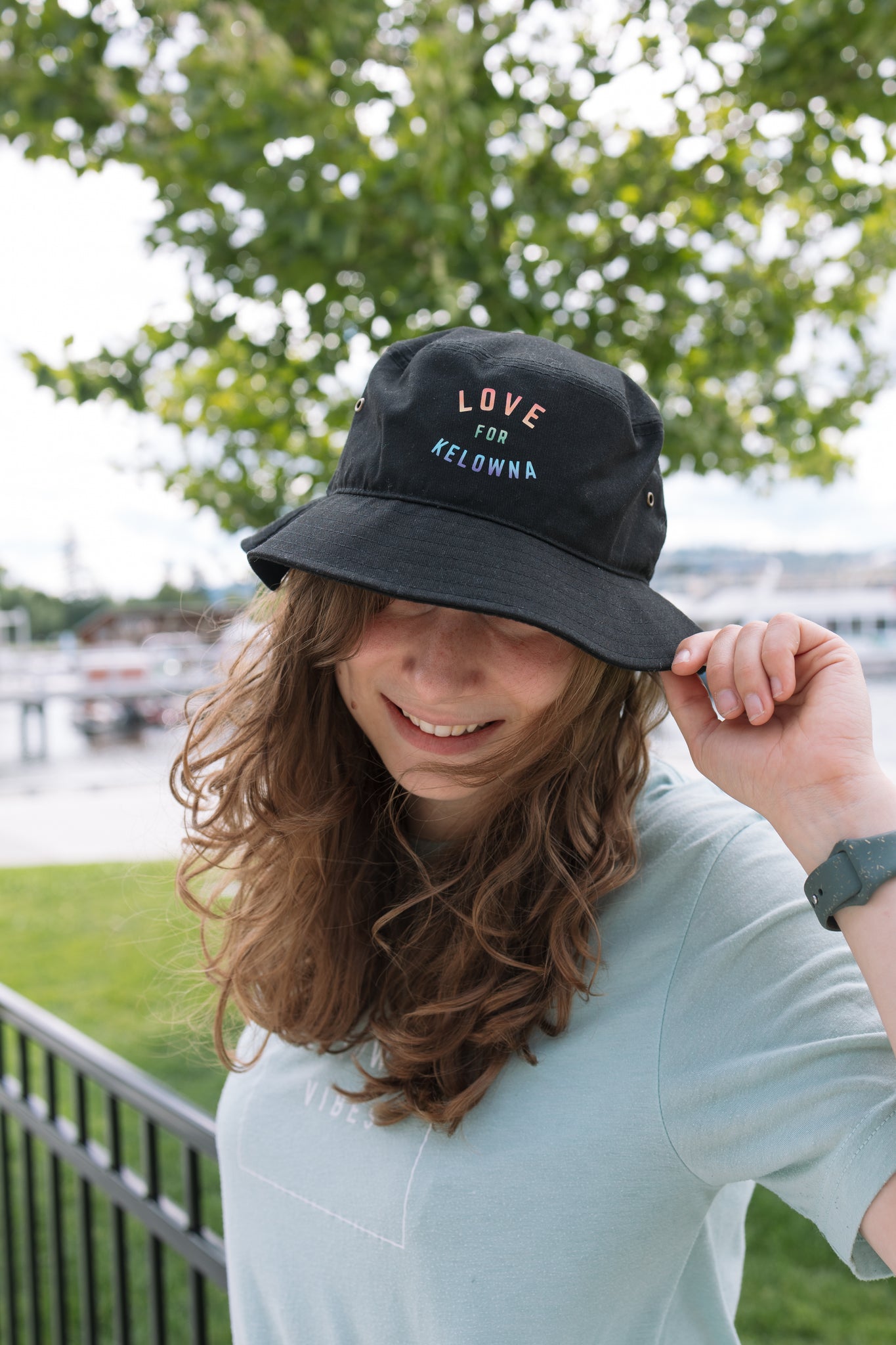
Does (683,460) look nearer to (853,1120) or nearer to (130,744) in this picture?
(853,1120)

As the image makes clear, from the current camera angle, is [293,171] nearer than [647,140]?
Yes

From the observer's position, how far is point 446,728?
41.2 inches

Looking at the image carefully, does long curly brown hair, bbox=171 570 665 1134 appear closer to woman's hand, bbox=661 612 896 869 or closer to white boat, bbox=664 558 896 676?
woman's hand, bbox=661 612 896 869

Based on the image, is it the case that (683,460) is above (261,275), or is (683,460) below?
below

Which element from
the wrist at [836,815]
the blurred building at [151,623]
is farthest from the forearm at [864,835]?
the blurred building at [151,623]

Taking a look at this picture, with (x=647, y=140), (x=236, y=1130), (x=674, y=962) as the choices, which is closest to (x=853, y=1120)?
(x=674, y=962)

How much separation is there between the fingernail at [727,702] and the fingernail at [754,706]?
31 mm

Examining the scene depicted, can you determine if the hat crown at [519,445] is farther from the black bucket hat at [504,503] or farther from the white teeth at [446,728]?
the white teeth at [446,728]

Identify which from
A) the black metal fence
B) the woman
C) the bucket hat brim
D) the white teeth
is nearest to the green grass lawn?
the black metal fence

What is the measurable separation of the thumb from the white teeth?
203mm

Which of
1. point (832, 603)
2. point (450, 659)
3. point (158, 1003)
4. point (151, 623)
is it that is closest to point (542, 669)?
point (450, 659)

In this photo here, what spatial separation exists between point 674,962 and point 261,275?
2070 mm

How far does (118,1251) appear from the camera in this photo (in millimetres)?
1833

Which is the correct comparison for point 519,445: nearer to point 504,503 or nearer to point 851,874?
point 504,503
